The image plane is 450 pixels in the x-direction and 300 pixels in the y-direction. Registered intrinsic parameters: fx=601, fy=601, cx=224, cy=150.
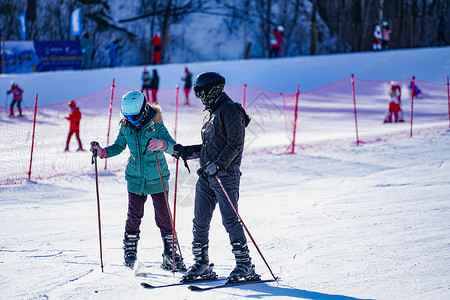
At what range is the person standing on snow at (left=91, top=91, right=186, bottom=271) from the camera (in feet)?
15.8

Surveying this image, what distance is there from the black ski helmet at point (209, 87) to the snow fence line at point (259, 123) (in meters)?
5.98

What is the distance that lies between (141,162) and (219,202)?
81 cm

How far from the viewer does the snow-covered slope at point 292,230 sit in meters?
4.40

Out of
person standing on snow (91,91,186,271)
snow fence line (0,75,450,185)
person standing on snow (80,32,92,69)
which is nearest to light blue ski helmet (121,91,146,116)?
person standing on snow (91,91,186,271)

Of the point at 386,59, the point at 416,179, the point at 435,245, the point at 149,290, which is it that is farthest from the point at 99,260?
the point at 386,59

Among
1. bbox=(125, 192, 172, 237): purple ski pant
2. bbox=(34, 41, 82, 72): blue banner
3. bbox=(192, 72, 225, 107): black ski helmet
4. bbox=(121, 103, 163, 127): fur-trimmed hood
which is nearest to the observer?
bbox=(192, 72, 225, 107): black ski helmet

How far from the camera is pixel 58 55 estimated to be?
23016 millimetres

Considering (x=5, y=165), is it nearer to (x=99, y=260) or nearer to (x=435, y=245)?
(x=99, y=260)

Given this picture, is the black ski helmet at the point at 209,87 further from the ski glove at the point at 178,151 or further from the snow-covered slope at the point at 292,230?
the snow-covered slope at the point at 292,230

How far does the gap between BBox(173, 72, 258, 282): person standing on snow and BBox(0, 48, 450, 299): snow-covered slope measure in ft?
0.88

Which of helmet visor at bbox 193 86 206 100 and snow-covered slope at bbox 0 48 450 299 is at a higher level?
helmet visor at bbox 193 86 206 100

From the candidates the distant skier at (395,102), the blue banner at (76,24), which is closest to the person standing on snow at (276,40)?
the blue banner at (76,24)

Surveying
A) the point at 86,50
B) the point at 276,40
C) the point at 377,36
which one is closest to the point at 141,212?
the point at 86,50

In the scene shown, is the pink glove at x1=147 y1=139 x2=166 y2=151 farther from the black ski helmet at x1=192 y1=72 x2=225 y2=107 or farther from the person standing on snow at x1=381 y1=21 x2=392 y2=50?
the person standing on snow at x1=381 y1=21 x2=392 y2=50
